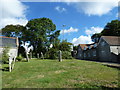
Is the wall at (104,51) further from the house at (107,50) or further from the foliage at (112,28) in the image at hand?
the foliage at (112,28)

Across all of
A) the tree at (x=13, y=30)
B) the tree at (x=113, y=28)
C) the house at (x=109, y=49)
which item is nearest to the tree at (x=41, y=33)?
the tree at (x=13, y=30)

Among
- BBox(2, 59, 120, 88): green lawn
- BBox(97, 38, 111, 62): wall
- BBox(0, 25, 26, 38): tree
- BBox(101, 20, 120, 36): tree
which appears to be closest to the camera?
BBox(2, 59, 120, 88): green lawn

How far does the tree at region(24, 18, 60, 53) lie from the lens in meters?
29.8

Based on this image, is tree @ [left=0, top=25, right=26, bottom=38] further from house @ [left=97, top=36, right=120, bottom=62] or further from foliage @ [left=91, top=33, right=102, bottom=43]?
foliage @ [left=91, top=33, right=102, bottom=43]

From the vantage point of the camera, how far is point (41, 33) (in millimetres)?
30734

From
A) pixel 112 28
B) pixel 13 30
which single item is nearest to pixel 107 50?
pixel 112 28

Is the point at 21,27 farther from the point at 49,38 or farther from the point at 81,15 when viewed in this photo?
the point at 81,15

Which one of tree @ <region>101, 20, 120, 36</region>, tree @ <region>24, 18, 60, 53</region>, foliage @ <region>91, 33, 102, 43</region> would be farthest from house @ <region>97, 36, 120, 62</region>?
foliage @ <region>91, 33, 102, 43</region>

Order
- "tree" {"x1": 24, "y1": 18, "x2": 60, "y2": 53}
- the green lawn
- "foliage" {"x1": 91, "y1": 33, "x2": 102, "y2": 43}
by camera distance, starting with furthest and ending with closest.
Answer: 1. "foliage" {"x1": 91, "y1": 33, "x2": 102, "y2": 43}
2. "tree" {"x1": 24, "y1": 18, "x2": 60, "y2": 53}
3. the green lawn

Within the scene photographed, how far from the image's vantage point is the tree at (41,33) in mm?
29812

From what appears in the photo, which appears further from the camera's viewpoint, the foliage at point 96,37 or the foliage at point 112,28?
the foliage at point 96,37

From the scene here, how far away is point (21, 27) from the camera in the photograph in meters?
33.2

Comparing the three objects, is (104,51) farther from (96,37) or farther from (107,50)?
(96,37)

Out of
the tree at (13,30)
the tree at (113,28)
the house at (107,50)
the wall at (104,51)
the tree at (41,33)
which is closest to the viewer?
the house at (107,50)
